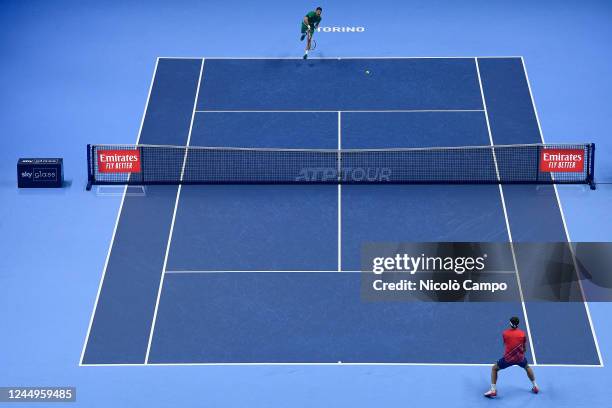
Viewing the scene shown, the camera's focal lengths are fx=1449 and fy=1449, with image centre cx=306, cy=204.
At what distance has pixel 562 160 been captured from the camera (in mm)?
30922

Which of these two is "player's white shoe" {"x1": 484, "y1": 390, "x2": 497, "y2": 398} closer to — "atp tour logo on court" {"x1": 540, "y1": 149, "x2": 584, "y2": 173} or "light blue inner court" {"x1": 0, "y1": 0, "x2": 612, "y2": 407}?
"light blue inner court" {"x1": 0, "y1": 0, "x2": 612, "y2": 407}

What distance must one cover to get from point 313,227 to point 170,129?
485 centimetres

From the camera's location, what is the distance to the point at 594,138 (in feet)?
107

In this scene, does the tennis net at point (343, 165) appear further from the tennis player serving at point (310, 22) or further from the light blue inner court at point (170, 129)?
the tennis player serving at point (310, 22)

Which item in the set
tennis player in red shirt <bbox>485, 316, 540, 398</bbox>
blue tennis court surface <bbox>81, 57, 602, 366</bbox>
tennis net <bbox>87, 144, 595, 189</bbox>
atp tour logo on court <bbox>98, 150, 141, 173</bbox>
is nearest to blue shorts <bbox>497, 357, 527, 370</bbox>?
tennis player in red shirt <bbox>485, 316, 540, 398</bbox>

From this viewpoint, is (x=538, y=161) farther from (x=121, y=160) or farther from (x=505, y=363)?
(x=121, y=160)

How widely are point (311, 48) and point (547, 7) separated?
6.46 m

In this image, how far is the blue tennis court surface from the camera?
27031 millimetres

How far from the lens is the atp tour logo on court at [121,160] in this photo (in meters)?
31.1

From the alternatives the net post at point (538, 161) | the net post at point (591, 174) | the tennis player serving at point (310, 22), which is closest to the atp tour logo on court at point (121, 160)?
the tennis player serving at point (310, 22)

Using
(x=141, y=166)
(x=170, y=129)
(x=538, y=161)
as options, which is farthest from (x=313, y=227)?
(x=538, y=161)

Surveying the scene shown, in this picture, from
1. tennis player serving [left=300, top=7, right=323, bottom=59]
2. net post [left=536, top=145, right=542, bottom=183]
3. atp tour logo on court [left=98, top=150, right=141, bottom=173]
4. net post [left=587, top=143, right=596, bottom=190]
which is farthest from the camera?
tennis player serving [left=300, top=7, right=323, bottom=59]

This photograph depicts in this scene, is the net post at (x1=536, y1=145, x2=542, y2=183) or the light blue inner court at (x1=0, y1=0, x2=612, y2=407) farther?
the net post at (x1=536, y1=145, x2=542, y2=183)

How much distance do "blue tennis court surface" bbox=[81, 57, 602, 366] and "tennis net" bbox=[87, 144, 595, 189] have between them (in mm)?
308
